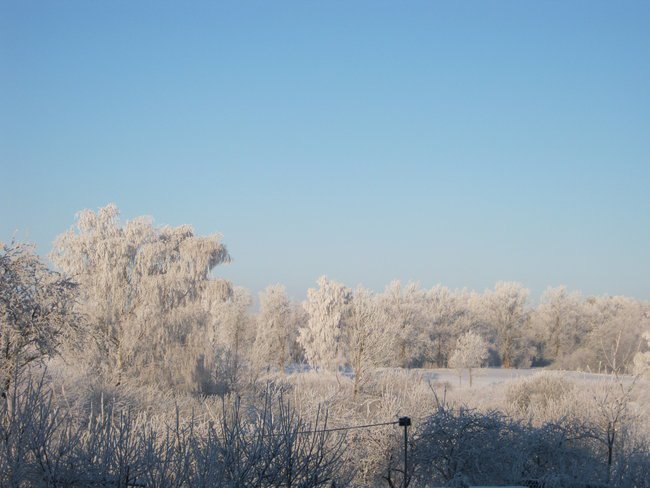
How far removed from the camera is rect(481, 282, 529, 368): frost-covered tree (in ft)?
236

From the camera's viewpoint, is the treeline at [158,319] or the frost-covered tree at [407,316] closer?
the treeline at [158,319]

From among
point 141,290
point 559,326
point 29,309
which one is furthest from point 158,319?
point 559,326

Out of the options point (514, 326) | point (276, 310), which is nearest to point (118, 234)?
point (276, 310)

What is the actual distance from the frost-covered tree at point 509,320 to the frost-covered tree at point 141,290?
142 feet

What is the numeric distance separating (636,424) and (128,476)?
695 inches

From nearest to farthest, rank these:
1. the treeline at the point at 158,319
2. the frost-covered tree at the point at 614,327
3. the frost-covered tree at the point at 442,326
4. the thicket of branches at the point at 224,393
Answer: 1. the thicket of branches at the point at 224,393
2. the treeline at the point at 158,319
3. the frost-covered tree at the point at 614,327
4. the frost-covered tree at the point at 442,326

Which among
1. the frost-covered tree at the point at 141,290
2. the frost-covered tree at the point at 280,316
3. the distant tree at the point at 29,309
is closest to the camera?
the distant tree at the point at 29,309

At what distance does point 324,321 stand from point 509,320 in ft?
67.6

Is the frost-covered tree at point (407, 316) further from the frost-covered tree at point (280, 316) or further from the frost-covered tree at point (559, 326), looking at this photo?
the frost-covered tree at point (559, 326)

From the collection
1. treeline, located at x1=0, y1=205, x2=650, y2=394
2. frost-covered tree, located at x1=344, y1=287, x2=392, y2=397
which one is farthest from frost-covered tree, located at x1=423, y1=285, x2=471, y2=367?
frost-covered tree, located at x1=344, y1=287, x2=392, y2=397

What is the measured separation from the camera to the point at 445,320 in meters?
72.2

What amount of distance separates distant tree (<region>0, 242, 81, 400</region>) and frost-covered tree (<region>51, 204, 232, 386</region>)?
610 cm

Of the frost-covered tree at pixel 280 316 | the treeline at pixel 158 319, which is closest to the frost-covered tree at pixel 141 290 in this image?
the treeline at pixel 158 319

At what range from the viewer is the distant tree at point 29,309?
21031mm
